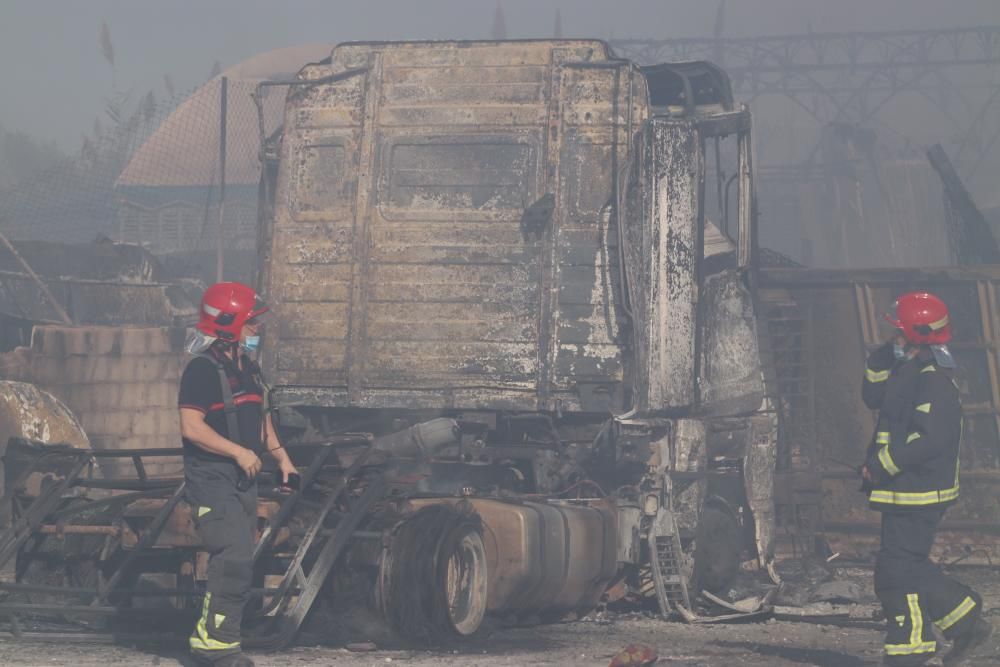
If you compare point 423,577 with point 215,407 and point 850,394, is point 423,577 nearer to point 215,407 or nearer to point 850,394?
point 215,407

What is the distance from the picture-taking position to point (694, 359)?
8516 millimetres

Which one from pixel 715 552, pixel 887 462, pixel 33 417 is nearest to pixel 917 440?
pixel 887 462

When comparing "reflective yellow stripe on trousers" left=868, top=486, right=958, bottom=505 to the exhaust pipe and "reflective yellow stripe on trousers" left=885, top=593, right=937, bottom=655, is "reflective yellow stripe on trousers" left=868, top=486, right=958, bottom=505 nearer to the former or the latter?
"reflective yellow stripe on trousers" left=885, top=593, right=937, bottom=655

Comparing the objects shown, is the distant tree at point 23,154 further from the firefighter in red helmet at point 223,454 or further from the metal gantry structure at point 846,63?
the firefighter in red helmet at point 223,454

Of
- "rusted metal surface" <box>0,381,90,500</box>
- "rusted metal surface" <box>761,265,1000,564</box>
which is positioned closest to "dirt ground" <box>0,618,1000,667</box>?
"rusted metal surface" <box>761,265,1000,564</box>

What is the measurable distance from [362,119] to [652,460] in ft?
9.92

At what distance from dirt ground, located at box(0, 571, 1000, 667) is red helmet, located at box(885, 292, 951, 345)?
158cm

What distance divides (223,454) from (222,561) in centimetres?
45

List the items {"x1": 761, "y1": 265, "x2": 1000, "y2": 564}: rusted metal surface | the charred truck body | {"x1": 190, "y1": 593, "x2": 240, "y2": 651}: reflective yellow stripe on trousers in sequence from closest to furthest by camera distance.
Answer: {"x1": 190, "y1": 593, "x2": 240, "y2": 651}: reflective yellow stripe on trousers < the charred truck body < {"x1": 761, "y1": 265, "x2": 1000, "y2": 564}: rusted metal surface

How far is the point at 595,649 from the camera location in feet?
20.7

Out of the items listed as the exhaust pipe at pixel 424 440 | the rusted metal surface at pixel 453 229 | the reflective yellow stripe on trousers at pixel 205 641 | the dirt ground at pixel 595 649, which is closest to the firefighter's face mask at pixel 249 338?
the reflective yellow stripe on trousers at pixel 205 641

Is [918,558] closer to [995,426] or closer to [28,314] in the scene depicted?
[995,426]

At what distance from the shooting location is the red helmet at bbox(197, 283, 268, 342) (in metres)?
5.48

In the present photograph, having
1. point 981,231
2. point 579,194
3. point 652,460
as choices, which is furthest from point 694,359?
point 981,231
